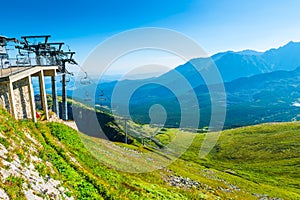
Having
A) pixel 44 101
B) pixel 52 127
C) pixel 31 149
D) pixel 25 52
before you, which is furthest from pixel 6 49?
pixel 31 149

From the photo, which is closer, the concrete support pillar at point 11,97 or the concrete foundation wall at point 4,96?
the concrete support pillar at point 11,97

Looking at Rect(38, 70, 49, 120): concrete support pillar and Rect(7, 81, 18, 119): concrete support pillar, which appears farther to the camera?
Rect(38, 70, 49, 120): concrete support pillar

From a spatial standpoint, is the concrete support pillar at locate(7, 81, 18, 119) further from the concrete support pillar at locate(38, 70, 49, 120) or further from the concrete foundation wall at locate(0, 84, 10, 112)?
the concrete support pillar at locate(38, 70, 49, 120)

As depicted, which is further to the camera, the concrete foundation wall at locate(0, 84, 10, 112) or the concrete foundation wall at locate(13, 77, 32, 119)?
the concrete foundation wall at locate(13, 77, 32, 119)

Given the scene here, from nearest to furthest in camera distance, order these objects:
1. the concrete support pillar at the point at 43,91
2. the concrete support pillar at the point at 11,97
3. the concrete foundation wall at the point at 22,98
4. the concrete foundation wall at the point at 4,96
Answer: the concrete support pillar at the point at 11,97 → the concrete foundation wall at the point at 4,96 → the concrete foundation wall at the point at 22,98 → the concrete support pillar at the point at 43,91

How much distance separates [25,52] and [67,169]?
25.4 m

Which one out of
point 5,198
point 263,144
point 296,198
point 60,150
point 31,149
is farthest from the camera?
point 263,144

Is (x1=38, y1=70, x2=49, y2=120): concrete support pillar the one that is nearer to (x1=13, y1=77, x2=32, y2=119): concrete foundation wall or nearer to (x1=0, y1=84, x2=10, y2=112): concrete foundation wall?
(x1=13, y1=77, x2=32, y2=119): concrete foundation wall

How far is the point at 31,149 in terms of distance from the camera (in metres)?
19.9

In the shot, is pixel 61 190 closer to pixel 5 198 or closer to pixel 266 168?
pixel 5 198

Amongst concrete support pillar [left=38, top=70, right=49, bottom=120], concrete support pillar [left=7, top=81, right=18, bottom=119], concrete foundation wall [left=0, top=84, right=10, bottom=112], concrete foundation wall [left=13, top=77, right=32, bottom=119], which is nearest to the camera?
concrete support pillar [left=7, top=81, right=18, bottom=119]

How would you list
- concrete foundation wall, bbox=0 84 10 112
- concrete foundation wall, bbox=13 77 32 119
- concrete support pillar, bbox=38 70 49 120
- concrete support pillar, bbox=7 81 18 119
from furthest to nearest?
concrete support pillar, bbox=38 70 49 120
concrete foundation wall, bbox=13 77 32 119
concrete foundation wall, bbox=0 84 10 112
concrete support pillar, bbox=7 81 18 119

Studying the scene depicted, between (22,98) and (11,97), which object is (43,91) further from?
(11,97)

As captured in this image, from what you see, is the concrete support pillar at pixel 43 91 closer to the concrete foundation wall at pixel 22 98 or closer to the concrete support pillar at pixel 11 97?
the concrete foundation wall at pixel 22 98
